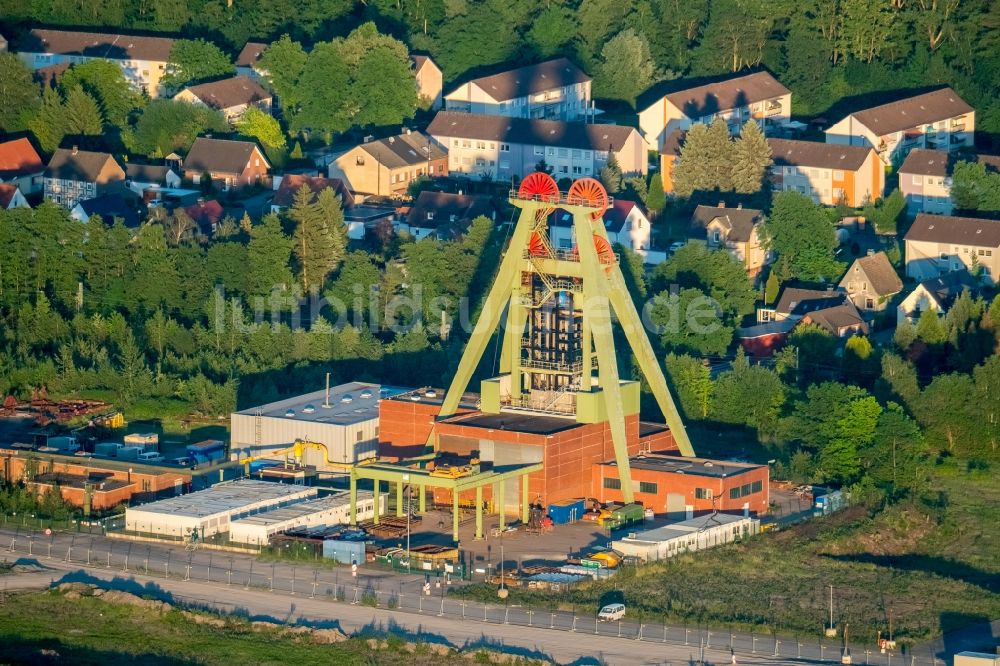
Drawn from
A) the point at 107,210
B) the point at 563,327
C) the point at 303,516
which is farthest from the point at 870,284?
the point at 303,516

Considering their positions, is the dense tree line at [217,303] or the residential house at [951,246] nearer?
the dense tree line at [217,303]

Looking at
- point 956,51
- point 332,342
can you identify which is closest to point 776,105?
point 956,51

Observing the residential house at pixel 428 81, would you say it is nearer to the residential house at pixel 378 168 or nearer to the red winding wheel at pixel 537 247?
the residential house at pixel 378 168

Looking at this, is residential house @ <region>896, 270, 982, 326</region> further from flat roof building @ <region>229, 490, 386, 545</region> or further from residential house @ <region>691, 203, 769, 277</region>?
flat roof building @ <region>229, 490, 386, 545</region>

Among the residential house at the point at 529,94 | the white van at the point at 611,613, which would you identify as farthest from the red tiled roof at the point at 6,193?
the white van at the point at 611,613

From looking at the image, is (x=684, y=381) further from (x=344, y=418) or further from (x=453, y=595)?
(x=453, y=595)
